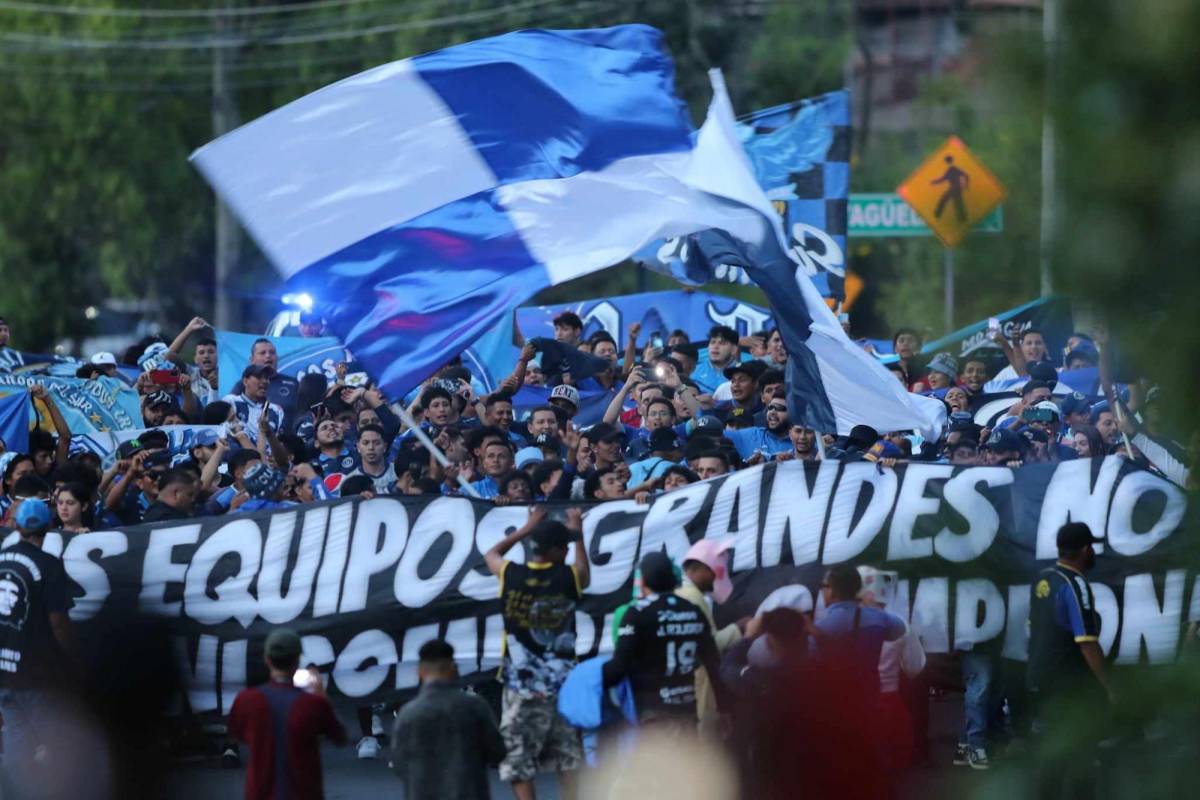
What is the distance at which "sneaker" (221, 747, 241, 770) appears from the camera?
10.5 meters

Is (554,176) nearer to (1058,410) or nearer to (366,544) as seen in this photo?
(366,544)

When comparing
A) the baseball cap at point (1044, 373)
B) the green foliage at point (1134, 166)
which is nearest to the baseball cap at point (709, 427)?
the baseball cap at point (1044, 373)

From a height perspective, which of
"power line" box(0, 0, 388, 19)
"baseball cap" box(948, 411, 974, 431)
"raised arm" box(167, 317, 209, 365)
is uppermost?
"power line" box(0, 0, 388, 19)

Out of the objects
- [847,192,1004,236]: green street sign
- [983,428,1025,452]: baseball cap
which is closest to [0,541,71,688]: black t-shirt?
[983,428,1025,452]: baseball cap

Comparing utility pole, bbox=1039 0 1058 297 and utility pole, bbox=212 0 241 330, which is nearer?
utility pole, bbox=1039 0 1058 297

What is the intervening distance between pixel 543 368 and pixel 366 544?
15.2 feet

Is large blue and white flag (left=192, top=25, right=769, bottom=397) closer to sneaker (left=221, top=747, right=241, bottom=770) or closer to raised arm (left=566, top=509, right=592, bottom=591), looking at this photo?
raised arm (left=566, top=509, right=592, bottom=591)

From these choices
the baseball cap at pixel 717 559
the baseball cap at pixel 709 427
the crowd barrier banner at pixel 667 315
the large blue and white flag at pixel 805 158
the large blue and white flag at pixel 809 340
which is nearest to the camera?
the baseball cap at pixel 717 559

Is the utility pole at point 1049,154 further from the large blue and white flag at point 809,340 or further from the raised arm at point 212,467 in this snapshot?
the raised arm at point 212,467

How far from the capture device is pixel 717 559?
338 inches

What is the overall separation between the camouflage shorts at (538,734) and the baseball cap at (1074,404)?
5498mm

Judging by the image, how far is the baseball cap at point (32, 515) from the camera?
834cm

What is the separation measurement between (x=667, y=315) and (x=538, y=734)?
931 cm

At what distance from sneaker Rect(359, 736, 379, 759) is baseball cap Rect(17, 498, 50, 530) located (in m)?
2.78
